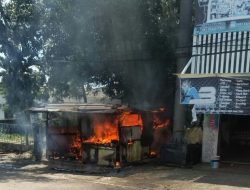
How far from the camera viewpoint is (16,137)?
73.6 feet

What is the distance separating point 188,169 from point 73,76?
723 cm

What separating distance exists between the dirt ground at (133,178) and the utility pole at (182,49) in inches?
57.9

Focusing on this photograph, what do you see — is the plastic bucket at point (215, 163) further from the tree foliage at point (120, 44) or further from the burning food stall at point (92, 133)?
the tree foliage at point (120, 44)

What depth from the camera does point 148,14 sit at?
1864 centimetres

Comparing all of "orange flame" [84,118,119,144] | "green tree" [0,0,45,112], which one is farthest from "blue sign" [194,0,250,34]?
"green tree" [0,0,45,112]

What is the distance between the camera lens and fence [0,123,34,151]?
70.6ft

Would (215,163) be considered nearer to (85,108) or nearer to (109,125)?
(109,125)

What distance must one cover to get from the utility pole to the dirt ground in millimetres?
1472

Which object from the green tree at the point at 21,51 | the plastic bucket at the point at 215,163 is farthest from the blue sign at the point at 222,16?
the green tree at the point at 21,51

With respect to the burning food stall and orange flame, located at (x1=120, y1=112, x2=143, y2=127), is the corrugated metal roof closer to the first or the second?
the burning food stall

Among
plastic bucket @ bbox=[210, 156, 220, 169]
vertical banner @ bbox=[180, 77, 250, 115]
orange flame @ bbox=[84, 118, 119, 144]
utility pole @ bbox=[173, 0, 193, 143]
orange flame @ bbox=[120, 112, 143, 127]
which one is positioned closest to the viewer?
vertical banner @ bbox=[180, 77, 250, 115]

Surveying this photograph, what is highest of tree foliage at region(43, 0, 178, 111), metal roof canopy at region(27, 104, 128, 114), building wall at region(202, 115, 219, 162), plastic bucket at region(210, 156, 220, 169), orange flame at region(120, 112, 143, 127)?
tree foliage at region(43, 0, 178, 111)

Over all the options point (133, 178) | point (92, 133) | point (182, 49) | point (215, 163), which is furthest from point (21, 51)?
point (215, 163)

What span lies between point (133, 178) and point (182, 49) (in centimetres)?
493
